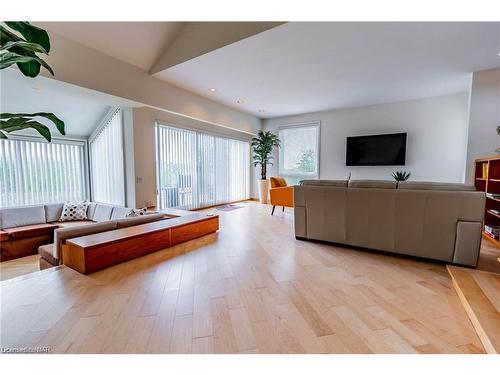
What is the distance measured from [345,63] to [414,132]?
3220mm

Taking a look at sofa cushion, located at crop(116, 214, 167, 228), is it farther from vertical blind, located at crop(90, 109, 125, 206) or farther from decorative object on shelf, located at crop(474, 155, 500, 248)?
decorative object on shelf, located at crop(474, 155, 500, 248)

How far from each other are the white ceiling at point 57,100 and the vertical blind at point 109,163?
1.05 ft

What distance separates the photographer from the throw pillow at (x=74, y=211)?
464 centimetres

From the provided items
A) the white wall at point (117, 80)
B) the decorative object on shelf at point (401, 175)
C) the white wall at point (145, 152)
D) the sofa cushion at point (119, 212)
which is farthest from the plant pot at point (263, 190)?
the sofa cushion at point (119, 212)

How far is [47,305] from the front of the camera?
174 cm

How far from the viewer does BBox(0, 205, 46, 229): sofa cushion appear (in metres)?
4.05

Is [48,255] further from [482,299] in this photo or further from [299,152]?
[299,152]

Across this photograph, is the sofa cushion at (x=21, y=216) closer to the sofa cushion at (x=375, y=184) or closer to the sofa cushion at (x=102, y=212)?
the sofa cushion at (x=102, y=212)

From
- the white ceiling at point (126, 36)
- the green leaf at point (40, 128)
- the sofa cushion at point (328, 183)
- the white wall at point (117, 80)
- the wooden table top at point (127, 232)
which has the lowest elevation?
the wooden table top at point (127, 232)

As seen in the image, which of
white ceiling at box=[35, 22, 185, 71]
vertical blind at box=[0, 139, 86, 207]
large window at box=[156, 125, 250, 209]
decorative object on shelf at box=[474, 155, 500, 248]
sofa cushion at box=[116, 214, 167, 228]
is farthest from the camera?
large window at box=[156, 125, 250, 209]

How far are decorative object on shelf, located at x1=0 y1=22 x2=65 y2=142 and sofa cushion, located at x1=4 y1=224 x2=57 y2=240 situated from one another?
383cm

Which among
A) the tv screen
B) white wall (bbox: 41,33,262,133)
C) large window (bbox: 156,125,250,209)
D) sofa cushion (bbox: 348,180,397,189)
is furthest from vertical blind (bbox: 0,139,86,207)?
the tv screen
